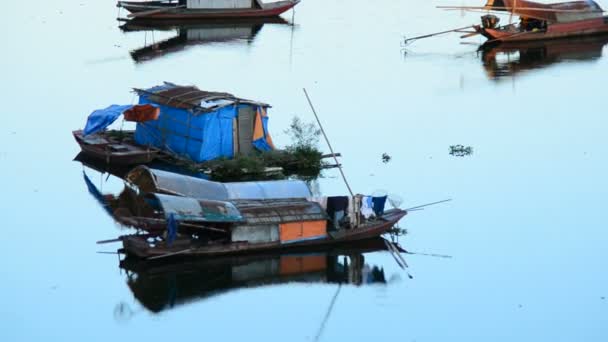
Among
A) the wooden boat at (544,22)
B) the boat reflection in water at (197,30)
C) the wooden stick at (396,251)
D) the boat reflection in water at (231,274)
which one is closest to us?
the boat reflection in water at (231,274)

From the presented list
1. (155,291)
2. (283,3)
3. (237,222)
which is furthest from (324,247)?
(283,3)

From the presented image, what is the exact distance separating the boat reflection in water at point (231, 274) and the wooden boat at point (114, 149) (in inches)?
209

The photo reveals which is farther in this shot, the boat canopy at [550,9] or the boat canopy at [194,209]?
the boat canopy at [550,9]

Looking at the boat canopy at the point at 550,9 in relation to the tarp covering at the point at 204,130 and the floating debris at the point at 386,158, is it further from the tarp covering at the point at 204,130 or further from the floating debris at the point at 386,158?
the tarp covering at the point at 204,130

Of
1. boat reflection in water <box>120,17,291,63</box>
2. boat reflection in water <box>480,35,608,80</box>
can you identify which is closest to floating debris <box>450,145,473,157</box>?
boat reflection in water <box>480,35,608,80</box>

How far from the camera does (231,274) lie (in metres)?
18.1

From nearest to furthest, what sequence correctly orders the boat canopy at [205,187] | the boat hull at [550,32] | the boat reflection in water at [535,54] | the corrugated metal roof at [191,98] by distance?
the boat canopy at [205,187]
the corrugated metal roof at [191,98]
the boat reflection in water at [535,54]
the boat hull at [550,32]

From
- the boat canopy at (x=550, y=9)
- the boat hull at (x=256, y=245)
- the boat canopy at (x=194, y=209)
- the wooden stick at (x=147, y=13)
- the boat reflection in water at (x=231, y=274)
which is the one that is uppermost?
the boat canopy at (x=550, y=9)

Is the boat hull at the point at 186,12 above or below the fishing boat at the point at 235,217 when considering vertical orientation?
above

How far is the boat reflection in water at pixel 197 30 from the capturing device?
38438mm

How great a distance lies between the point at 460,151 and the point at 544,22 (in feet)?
48.2

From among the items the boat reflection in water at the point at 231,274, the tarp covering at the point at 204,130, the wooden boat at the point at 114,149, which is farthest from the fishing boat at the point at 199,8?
the boat reflection in water at the point at 231,274

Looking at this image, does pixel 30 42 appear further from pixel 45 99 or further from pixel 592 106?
pixel 592 106

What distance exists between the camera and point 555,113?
29.7m
